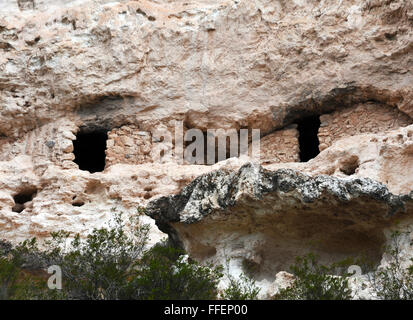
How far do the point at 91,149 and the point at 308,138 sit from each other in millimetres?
4179

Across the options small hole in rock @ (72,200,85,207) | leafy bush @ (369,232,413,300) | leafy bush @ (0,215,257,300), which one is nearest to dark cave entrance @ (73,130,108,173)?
small hole in rock @ (72,200,85,207)

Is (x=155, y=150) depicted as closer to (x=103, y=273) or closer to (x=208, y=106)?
(x=208, y=106)

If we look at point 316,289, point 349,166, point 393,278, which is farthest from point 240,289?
point 349,166

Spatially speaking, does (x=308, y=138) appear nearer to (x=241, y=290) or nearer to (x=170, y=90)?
(x=170, y=90)

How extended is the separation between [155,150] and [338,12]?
3.97 metres

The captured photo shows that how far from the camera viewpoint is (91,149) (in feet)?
43.5

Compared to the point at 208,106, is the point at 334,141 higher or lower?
lower

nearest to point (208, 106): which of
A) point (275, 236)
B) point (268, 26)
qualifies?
point (268, 26)

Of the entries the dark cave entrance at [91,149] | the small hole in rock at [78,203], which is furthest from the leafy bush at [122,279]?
the dark cave entrance at [91,149]

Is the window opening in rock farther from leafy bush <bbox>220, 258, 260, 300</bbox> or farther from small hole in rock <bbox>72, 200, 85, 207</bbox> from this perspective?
leafy bush <bbox>220, 258, 260, 300</bbox>

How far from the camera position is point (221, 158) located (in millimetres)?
12344

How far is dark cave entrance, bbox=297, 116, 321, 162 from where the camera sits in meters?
12.4

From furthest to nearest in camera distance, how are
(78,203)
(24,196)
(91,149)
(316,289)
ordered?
1. (91,149)
2. (24,196)
3. (78,203)
4. (316,289)
